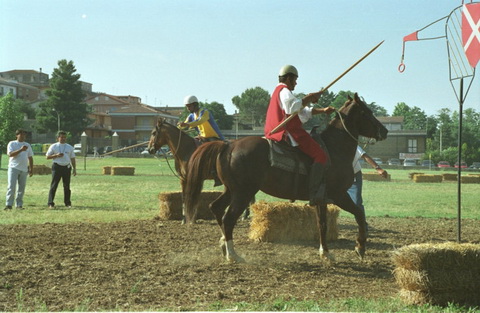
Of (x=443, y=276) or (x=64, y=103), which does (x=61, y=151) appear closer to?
(x=443, y=276)

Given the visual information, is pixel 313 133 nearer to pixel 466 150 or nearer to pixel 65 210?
pixel 65 210

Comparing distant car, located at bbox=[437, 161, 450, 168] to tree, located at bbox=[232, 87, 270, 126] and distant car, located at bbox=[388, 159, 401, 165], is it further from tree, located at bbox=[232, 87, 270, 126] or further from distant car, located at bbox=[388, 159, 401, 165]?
tree, located at bbox=[232, 87, 270, 126]

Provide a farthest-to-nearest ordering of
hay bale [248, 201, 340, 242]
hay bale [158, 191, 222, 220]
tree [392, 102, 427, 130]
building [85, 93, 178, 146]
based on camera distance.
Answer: tree [392, 102, 427, 130] < building [85, 93, 178, 146] < hay bale [158, 191, 222, 220] < hay bale [248, 201, 340, 242]

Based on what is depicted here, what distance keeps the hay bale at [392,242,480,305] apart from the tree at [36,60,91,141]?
166ft

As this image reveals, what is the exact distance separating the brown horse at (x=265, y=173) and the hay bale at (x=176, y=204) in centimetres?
490

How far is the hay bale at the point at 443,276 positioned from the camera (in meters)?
5.76

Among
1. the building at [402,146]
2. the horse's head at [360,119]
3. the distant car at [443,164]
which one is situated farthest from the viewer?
the building at [402,146]

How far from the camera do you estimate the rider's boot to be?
8.41m

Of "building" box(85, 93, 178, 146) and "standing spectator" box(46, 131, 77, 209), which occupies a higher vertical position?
"building" box(85, 93, 178, 146)

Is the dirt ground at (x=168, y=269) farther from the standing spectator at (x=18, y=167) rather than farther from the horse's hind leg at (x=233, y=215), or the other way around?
the standing spectator at (x=18, y=167)

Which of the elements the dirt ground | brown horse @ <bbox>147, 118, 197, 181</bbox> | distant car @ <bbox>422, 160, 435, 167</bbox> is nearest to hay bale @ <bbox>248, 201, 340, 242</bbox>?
the dirt ground

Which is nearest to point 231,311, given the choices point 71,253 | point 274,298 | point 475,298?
point 274,298

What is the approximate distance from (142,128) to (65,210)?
143ft

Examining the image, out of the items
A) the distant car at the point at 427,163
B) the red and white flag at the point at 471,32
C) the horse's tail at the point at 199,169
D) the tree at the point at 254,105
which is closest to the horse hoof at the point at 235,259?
the horse's tail at the point at 199,169
